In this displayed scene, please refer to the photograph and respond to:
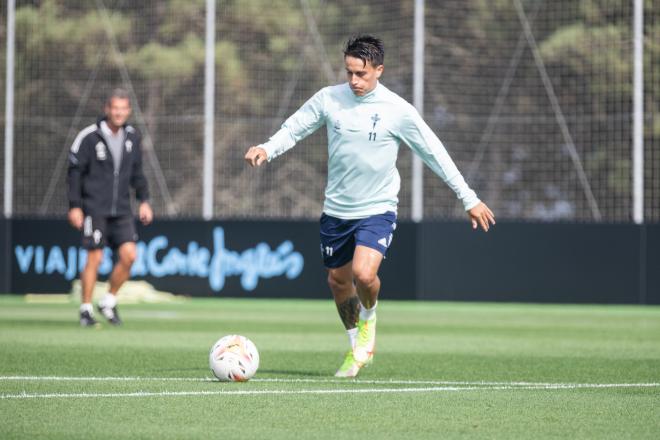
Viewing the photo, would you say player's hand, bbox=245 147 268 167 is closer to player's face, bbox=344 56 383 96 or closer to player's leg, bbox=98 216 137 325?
player's face, bbox=344 56 383 96

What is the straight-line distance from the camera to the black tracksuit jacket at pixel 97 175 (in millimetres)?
13516

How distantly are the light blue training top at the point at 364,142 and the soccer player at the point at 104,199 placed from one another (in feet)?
15.5

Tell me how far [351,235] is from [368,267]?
0.34m

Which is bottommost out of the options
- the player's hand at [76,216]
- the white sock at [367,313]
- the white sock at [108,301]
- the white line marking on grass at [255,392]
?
the white line marking on grass at [255,392]

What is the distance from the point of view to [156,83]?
25906 millimetres

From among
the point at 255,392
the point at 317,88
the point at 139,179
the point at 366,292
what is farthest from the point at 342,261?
the point at 317,88

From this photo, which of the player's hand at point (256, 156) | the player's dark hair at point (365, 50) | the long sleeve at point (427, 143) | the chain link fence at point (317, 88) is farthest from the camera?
the chain link fence at point (317, 88)

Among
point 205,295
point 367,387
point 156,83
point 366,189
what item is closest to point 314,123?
point 366,189

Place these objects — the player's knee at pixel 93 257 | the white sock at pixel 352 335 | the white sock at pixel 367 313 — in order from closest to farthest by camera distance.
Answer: the white sock at pixel 367 313
the white sock at pixel 352 335
the player's knee at pixel 93 257

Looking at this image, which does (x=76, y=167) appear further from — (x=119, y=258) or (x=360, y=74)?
(x=360, y=74)

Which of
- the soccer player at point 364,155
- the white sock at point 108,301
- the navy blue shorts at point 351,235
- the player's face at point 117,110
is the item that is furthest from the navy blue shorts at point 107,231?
the soccer player at point 364,155

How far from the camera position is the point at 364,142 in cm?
891

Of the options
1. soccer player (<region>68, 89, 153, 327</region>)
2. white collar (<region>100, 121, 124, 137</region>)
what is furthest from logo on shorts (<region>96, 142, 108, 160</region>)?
white collar (<region>100, 121, 124, 137</region>)

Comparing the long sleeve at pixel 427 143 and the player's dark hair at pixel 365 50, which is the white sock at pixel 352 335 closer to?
the long sleeve at pixel 427 143
